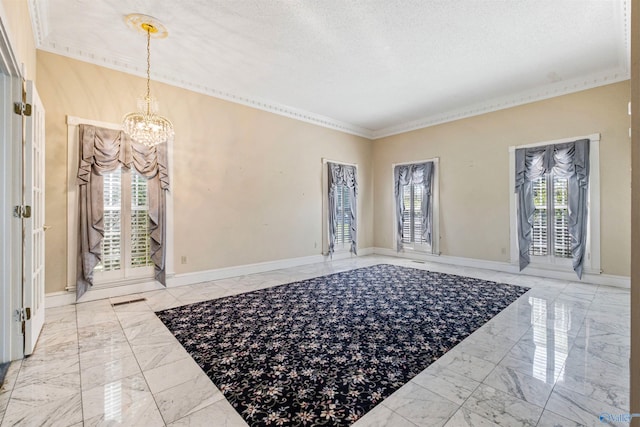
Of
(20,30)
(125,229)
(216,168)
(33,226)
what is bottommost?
(125,229)

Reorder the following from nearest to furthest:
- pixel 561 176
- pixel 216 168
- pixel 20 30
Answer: pixel 20 30 < pixel 561 176 < pixel 216 168

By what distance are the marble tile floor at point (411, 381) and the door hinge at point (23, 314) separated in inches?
12.7

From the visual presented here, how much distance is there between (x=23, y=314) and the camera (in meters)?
2.47

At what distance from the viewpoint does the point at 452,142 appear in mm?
6438

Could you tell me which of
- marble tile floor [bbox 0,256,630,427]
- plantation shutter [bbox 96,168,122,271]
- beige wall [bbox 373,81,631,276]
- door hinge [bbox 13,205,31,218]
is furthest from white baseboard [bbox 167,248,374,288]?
door hinge [bbox 13,205,31,218]

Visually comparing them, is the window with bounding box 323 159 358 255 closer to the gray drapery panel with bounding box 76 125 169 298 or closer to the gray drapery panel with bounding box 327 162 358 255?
the gray drapery panel with bounding box 327 162 358 255

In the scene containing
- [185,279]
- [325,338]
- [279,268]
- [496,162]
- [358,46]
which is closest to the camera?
[325,338]

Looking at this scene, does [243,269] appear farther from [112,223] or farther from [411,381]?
[411,381]

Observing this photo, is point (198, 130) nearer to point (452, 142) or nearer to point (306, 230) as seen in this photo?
point (306, 230)

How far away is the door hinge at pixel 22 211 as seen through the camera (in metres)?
2.43

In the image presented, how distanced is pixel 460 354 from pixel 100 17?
492 cm

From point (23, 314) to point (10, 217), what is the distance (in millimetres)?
797

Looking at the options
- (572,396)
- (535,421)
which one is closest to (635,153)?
(535,421)

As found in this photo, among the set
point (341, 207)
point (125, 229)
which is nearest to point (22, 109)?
point (125, 229)
